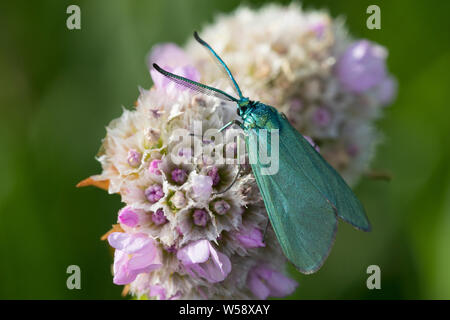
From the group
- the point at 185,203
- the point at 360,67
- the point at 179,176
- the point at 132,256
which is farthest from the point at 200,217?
the point at 360,67

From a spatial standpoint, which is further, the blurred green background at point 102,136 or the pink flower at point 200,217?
the blurred green background at point 102,136

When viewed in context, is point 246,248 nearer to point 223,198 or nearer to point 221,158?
point 223,198

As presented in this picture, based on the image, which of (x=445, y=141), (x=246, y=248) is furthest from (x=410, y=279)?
(x=246, y=248)

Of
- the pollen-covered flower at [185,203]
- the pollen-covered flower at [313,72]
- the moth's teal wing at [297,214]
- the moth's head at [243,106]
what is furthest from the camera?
the pollen-covered flower at [313,72]

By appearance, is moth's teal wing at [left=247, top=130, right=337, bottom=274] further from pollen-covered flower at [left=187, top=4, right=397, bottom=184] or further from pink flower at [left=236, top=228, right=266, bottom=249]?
pollen-covered flower at [left=187, top=4, right=397, bottom=184]

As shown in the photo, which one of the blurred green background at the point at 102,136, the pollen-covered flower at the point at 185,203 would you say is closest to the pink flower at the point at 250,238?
the pollen-covered flower at the point at 185,203

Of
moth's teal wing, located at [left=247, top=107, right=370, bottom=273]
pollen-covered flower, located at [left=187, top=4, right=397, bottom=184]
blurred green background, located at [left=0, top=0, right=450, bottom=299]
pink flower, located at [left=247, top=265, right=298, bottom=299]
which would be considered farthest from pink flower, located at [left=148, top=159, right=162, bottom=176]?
blurred green background, located at [left=0, top=0, right=450, bottom=299]

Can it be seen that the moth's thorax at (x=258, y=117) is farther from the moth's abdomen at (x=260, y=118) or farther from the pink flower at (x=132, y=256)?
the pink flower at (x=132, y=256)
